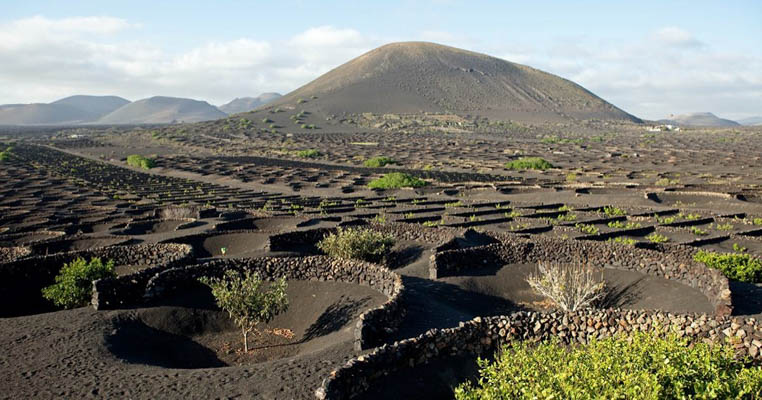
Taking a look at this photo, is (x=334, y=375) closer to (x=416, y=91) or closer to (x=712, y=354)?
(x=712, y=354)

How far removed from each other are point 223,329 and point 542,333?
8.64 meters

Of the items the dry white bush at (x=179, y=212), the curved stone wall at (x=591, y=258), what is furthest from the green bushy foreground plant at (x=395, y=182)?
the curved stone wall at (x=591, y=258)

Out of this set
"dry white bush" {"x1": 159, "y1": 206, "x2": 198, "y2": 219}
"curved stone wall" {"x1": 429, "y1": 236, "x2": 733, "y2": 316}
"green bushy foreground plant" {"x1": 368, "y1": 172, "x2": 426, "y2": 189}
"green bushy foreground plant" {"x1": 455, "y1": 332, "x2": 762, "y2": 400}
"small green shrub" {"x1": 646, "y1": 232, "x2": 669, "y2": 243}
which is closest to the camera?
"green bushy foreground plant" {"x1": 455, "y1": 332, "x2": 762, "y2": 400}

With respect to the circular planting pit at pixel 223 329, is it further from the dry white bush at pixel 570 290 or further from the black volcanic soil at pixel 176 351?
the dry white bush at pixel 570 290

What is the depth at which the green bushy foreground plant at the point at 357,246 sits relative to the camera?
21125 mm

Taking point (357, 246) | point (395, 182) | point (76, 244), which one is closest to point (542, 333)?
point (357, 246)

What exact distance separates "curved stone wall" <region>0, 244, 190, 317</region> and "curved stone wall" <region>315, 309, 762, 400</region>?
367 inches

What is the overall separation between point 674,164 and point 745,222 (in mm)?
44859

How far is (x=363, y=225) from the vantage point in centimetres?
2731

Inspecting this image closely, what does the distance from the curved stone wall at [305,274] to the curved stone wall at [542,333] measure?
9.24 feet

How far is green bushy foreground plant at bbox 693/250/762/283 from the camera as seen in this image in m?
18.5

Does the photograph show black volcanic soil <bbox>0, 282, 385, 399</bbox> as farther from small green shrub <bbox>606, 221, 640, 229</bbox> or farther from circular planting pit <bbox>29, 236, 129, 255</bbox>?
small green shrub <bbox>606, 221, 640, 229</bbox>

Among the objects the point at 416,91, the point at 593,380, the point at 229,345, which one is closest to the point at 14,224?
the point at 229,345

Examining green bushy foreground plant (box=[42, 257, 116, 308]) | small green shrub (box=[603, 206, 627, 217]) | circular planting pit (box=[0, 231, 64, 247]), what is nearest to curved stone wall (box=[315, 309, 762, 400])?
green bushy foreground plant (box=[42, 257, 116, 308])
